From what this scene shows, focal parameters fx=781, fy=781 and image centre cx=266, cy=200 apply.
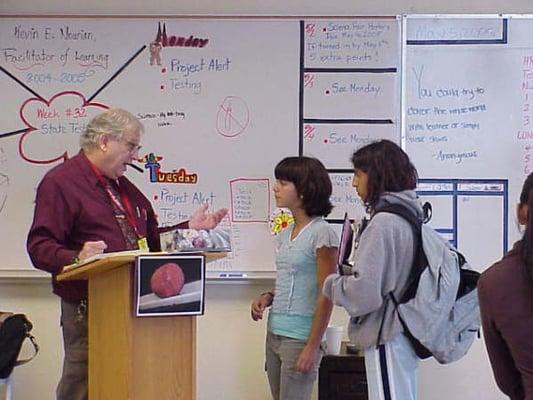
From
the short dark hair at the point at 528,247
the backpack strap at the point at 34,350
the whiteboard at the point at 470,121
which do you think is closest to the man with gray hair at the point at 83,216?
the backpack strap at the point at 34,350

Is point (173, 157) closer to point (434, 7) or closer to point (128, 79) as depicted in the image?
point (128, 79)

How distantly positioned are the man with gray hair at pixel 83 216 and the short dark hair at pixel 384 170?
20.6 inches

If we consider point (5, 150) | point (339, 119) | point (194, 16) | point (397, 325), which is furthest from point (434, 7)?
point (5, 150)

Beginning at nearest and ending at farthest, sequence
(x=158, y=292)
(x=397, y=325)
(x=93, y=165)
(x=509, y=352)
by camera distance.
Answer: (x=509, y=352) → (x=158, y=292) → (x=397, y=325) → (x=93, y=165)

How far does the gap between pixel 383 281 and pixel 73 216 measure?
40.5 inches

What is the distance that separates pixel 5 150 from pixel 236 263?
1198 millimetres

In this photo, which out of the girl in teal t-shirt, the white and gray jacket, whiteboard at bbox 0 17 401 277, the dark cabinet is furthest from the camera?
whiteboard at bbox 0 17 401 277

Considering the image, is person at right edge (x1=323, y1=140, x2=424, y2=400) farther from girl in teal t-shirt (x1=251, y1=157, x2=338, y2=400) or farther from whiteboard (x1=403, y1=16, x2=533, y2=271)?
whiteboard (x1=403, y1=16, x2=533, y2=271)

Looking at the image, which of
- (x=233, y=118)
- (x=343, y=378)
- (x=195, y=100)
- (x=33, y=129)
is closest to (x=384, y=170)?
(x=343, y=378)

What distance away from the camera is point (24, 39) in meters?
3.65

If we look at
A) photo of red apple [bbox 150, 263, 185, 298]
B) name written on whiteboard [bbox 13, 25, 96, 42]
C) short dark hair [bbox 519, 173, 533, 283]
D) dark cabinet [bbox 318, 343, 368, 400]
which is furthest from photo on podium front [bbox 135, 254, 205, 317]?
name written on whiteboard [bbox 13, 25, 96, 42]

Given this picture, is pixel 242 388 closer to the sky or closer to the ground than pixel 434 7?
closer to the ground

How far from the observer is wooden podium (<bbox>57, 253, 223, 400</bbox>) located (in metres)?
2.19

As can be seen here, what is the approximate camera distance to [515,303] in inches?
68.1
